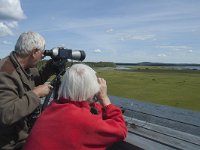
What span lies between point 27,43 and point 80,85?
1101 millimetres

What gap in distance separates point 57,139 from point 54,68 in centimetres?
173

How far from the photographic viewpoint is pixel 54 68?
4.29 meters

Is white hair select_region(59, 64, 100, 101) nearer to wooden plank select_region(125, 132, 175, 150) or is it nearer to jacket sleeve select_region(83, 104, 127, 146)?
jacket sleeve select_region(83, 104, 127, 146)

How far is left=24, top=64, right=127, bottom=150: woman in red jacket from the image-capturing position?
2.63 metres

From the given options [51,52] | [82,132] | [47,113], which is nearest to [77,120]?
[82,132]

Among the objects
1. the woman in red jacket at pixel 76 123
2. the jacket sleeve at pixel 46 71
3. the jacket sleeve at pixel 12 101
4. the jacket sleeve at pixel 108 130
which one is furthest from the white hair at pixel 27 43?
the jacket sleeve at pixel 108 130

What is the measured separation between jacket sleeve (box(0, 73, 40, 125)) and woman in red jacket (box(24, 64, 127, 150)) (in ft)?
1.57

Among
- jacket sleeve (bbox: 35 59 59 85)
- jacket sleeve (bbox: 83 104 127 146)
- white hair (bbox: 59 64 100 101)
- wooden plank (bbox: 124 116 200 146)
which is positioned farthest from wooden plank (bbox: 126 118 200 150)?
jacket sleeve (bbox: 35 59 59 85)

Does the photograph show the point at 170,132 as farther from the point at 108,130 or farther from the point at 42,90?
the point at 42,90

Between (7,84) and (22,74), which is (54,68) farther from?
(7,84)

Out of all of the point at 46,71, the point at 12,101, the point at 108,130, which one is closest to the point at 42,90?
the point at 12,101

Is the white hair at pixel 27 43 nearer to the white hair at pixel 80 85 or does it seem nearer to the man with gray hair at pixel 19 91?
the man with gray hair at pixel 19 91

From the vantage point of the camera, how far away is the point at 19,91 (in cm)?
339

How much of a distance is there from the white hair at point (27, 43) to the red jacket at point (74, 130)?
0.99m
